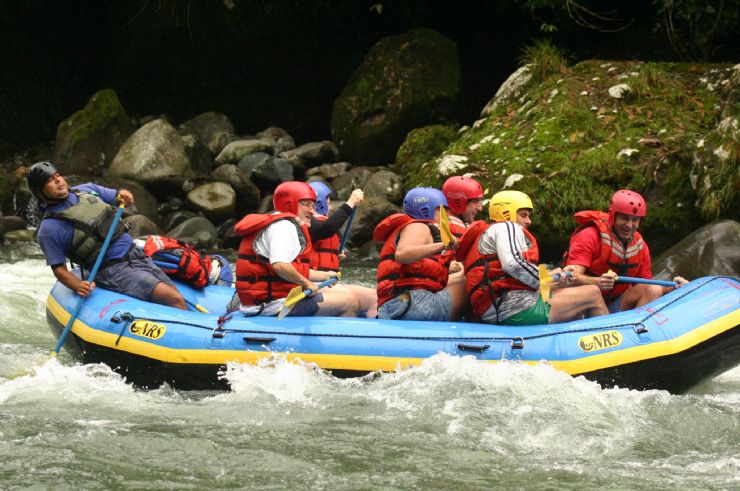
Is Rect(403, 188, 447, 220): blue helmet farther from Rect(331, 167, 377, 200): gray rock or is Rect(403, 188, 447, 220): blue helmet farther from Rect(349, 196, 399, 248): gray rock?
Rect(331, 167, 377, 200): gray rock

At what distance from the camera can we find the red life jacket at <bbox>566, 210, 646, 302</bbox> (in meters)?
6.10

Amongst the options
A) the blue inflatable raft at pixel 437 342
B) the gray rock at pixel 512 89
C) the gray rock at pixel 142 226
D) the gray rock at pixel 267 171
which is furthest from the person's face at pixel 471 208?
the gray rock at pixel 267 171

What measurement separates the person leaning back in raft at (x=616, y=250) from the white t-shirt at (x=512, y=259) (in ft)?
1.55

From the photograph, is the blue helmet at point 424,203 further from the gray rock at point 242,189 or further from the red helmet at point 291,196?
the gray rock at point 242,189

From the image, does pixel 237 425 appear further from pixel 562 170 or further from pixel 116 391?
pixel 562 170

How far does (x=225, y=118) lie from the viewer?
1619cm

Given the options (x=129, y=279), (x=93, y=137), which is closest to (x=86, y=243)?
(x=129, y=279)

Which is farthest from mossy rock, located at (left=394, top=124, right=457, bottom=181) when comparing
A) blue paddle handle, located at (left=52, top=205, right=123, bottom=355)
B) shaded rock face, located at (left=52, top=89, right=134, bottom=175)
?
blue paddle handle, located at (left=52, top=205, right=123, bottom=355)

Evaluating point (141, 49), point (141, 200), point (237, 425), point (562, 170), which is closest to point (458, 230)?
point (237, 425)

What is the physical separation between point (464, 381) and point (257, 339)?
124 centimetres

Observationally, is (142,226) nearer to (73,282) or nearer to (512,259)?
(73,282)

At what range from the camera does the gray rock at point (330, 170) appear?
45.8 ft

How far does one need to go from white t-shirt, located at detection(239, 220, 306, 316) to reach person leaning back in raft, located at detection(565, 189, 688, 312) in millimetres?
1697

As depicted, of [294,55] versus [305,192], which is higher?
[305,192]
